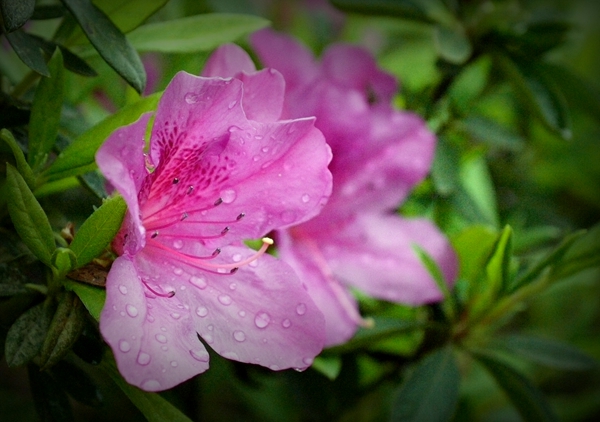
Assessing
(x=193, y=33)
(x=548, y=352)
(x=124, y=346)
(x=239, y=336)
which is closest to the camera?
(x=124, y=346)

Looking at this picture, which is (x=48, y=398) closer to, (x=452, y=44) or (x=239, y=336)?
(x=239, y=336)

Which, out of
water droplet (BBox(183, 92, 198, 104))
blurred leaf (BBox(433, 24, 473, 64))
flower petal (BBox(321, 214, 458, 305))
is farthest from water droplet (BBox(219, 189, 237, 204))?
blurred leaf (BBox(433, 24, 473, 64))

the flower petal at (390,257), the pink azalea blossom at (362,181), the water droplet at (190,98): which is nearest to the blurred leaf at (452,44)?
the pink azalea blossom at (362,181)

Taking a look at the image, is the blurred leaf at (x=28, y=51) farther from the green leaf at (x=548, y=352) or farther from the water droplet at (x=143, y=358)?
the green leaf at (x=548, y=352)

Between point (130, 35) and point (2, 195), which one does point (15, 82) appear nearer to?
point (130, 35)

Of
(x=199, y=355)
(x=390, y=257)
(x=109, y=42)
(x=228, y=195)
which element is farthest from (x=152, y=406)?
(x=390, y=257)

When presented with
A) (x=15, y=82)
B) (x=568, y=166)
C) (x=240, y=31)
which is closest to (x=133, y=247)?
(x=240, y=31)

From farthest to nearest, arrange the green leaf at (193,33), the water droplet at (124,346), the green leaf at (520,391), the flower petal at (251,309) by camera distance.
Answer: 1. the green leaf at (520,391)
2. the green leaf at (193,33)
3. the flower petal at (251,309)
4. the water droplet at (124,346)
